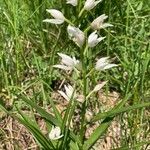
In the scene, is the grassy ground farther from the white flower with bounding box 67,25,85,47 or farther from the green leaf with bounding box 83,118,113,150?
the white flower with bounding box 67,25,85,47

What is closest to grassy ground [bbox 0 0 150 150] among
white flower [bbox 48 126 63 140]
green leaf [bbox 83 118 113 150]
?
green leaf [bbox 83 118 113 150]

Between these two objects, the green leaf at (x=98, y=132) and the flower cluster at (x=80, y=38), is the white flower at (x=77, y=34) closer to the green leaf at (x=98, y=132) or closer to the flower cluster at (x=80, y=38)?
the flower cluster at (x=80, y=38)

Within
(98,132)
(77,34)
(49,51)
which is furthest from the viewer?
(49,51)

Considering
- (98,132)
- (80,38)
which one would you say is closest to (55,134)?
(98,132)

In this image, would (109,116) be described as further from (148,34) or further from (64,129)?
(148,34)

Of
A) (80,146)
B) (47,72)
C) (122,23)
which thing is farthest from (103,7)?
(80,146)

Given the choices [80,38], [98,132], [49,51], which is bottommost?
[98,132]

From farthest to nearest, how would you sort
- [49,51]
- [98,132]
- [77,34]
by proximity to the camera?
[49,51], [98,132], [77,34]

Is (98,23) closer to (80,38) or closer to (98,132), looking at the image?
(80,38)

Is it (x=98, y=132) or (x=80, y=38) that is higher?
(x=80, y=38)
